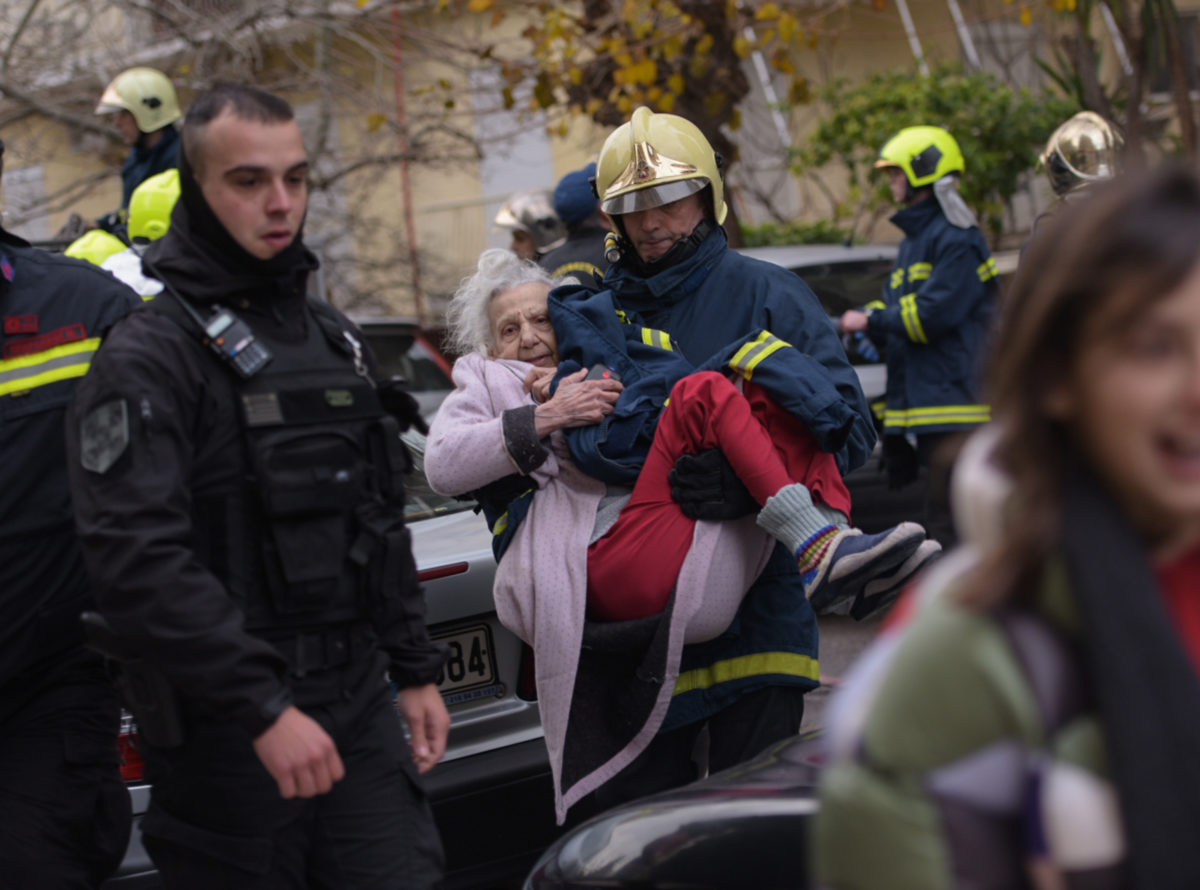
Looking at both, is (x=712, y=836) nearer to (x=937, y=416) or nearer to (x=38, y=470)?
(x=38, y=470)

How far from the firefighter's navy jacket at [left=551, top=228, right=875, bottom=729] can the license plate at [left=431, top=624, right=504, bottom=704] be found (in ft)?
2.22

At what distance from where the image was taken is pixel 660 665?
312 centimetres

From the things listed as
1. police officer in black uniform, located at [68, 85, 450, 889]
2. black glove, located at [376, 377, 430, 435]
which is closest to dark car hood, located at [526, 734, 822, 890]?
police officer in black uniform, located at [68, 85, 450, 889]

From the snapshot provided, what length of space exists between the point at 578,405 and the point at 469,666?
0.91 m

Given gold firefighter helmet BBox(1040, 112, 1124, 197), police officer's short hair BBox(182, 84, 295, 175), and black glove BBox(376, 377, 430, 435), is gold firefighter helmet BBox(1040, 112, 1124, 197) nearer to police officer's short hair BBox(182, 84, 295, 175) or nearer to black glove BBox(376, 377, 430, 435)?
black glove BBox(376, 377, 430, 435)

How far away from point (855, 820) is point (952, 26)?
15.8 m

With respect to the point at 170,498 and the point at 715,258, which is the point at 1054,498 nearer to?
the point at 170,498

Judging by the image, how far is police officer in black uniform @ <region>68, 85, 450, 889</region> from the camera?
2238 millimetres

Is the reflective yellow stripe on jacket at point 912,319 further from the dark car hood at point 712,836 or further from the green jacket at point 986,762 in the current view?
the green jacket at point 986,762

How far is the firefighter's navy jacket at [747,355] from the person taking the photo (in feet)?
10.4

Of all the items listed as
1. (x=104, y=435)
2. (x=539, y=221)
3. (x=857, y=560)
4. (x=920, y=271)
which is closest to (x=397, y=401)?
(x=104, y=435)

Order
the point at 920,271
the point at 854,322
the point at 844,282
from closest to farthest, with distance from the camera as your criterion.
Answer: the point at 920,271 → the point at 854,322 → the point at 844,282

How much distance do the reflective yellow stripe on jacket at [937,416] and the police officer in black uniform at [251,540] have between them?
12.7 ft

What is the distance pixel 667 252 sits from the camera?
11.0ft
